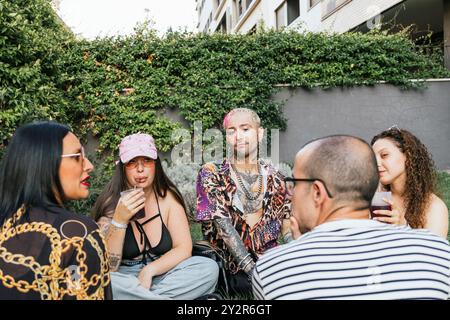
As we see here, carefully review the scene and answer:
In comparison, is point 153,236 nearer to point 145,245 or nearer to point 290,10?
point 145,245

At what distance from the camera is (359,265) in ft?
4.72

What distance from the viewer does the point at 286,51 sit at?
9.92 m

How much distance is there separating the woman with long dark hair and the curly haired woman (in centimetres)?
203

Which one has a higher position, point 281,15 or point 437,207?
point 281,15

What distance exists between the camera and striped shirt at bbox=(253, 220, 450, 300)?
1.43 metres

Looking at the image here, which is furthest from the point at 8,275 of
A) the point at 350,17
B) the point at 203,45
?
the point at 350,17

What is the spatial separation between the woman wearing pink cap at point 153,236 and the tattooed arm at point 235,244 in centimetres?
18

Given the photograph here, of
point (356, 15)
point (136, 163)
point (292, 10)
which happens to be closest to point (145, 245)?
point (136, 163)

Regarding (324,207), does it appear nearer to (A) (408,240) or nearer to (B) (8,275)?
(A) (408,240)

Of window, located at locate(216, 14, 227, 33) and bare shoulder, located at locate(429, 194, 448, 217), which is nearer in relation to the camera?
bare shoulder, located at locate(429, 194, 448, 217)

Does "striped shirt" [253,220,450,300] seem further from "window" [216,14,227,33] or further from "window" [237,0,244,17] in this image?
"window" [216,14,227,33]

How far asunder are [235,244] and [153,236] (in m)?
0.60

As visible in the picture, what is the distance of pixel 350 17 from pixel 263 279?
48.7 ft

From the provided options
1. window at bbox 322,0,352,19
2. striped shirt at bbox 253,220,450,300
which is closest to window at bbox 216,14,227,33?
window at bbox 322,0,352,19
